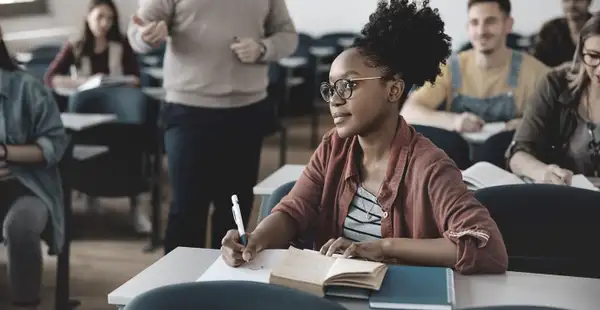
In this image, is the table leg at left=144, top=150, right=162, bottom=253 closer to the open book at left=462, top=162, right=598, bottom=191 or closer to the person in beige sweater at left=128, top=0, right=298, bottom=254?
the person in beige sweater at left=128, top=0, right=298, bottom=254

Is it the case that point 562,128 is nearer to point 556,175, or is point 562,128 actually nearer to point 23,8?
point 556,175

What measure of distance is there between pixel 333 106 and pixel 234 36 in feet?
3.96

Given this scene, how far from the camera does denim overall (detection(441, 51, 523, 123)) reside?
3754mm

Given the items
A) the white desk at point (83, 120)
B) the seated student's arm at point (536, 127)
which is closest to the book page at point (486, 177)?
the seated student's arm at point (536, 127)

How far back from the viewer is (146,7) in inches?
118

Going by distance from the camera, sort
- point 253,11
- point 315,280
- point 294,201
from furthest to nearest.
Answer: point 253,11, point 294,201, point 315,280

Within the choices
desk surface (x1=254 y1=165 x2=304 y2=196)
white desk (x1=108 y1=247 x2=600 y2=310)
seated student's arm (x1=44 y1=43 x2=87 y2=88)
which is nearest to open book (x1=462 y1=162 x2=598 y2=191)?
desk surface (x1=254 y1=165 x2=304 y2=196)

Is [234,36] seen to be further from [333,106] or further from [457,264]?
[457,264]

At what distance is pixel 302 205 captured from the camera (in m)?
2.03

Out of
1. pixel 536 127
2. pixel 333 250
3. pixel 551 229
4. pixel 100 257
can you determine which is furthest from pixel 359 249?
pixel 100 257

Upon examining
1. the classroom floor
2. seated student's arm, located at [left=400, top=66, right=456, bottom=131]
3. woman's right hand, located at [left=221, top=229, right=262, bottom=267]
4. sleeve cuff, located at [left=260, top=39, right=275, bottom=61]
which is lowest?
the classroom floor

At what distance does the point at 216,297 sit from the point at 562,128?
1880 mm

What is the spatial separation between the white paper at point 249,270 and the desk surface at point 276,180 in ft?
2.34

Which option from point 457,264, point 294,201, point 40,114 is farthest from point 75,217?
point 457,264
